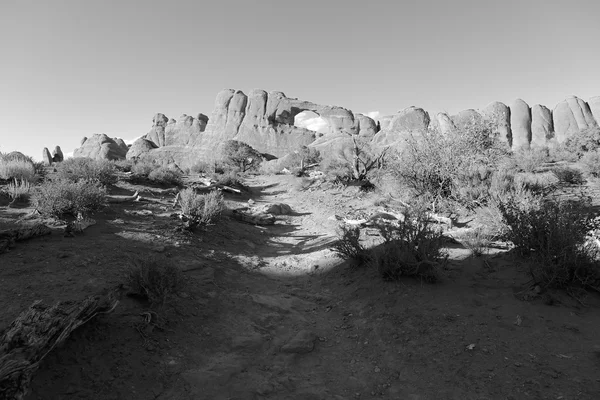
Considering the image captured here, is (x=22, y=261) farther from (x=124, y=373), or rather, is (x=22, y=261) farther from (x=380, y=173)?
(x=380, y=173)

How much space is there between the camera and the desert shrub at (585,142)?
72.4 feet

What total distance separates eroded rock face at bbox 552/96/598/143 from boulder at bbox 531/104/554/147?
1.22 metres

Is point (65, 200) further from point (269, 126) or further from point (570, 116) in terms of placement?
point (570, 116)

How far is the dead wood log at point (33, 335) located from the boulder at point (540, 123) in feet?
263

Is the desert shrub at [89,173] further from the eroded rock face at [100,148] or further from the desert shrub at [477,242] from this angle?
the eroded rock face at [100,148]

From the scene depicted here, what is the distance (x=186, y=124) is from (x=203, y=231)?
93028 mm

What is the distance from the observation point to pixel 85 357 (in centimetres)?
274

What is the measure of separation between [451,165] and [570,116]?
7828 cm

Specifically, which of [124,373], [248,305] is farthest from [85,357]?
[248,305]

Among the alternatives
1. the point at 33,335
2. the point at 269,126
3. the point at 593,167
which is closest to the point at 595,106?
the point at 269,126

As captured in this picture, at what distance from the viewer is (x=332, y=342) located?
3.69 m

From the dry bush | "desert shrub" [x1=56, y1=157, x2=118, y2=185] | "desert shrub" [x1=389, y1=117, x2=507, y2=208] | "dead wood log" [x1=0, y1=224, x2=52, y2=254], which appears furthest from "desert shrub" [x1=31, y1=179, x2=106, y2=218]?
"desert shrub" [x1=389, y1=117, x2=507, y2=208]

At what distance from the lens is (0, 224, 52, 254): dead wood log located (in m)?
4.54

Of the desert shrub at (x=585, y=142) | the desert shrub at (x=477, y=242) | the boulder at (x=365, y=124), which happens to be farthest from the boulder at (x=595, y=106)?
the desert shrub at (x=477, y=242)
